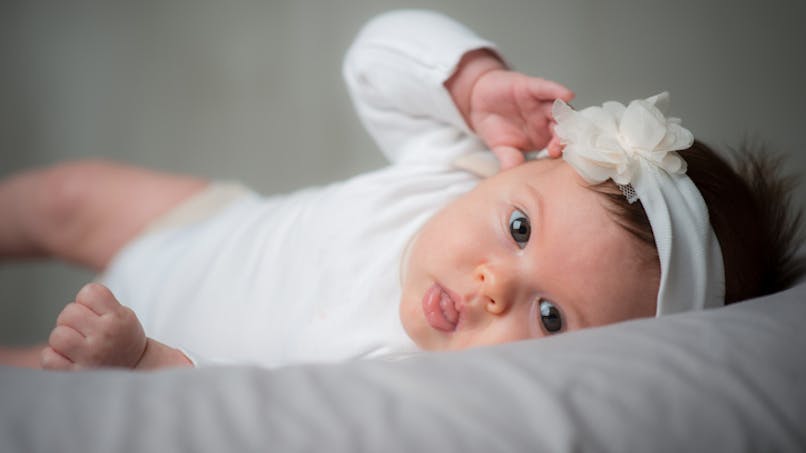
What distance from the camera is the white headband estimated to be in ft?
2.46

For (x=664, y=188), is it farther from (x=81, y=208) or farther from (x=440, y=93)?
(x=81, y=208)

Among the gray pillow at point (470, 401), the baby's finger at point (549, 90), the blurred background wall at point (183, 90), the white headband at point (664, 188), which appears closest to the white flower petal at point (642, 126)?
the white headband at point (664, 188)

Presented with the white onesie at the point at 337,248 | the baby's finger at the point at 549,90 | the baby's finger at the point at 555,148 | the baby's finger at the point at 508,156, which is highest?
the baby's finger at the point at 549,90

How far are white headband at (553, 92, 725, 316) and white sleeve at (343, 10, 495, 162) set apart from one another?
30 centimetres

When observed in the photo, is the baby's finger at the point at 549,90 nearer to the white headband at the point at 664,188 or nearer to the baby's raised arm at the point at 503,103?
the baby's raised arm at the point at 503,103

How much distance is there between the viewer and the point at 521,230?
0.80 metres

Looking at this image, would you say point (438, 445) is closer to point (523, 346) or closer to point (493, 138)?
point (523, 346)

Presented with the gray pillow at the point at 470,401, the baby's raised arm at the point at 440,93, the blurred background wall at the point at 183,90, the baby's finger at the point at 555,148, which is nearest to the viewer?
the gray pillow at the point at 470,401

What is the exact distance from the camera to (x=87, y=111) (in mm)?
1886

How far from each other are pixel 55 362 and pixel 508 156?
59 cm

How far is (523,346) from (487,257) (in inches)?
9.4

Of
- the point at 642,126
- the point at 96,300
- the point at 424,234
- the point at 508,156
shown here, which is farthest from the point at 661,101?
the point at 96,300

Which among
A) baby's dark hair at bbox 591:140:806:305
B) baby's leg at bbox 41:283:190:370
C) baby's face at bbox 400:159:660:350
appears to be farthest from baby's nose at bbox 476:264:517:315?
baby's leg at bbox 41:283:190:370

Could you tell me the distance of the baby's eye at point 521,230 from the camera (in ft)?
2.63
